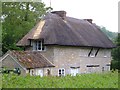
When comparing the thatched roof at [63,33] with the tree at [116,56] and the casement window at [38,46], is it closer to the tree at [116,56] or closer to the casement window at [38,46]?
the casement window at [38,46]

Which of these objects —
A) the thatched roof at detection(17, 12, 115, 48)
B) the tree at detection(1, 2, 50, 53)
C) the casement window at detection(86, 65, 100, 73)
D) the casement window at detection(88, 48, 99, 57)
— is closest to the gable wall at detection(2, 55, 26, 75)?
the thatched roof at detection(17, 12, 115, 48)

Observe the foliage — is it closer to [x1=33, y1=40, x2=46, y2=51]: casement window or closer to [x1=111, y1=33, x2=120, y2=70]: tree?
[x1=111, y1=33, x2=120, y2=70]: tree

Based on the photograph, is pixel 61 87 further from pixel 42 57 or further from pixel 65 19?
pixel 65 19

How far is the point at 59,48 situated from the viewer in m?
31.6

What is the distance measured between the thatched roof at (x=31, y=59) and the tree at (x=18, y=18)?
27.2 feet

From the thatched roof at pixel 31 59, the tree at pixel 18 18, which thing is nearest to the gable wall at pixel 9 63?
the thatched roof at pixel 31 59

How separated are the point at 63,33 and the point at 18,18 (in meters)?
8.30

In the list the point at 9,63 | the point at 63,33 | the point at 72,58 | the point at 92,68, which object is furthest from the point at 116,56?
the point at 9,63

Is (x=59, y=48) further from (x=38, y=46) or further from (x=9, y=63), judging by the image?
(x=9, y=63)

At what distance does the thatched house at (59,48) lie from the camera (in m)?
29.0

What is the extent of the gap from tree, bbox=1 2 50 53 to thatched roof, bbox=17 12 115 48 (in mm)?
4540

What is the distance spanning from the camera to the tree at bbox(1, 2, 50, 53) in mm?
37906

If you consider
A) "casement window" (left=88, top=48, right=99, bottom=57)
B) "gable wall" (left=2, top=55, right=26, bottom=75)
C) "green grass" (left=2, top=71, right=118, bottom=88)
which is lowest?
"casement window" (left=88, top=48, right=99, bottom=57)

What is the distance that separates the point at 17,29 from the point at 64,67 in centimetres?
918
